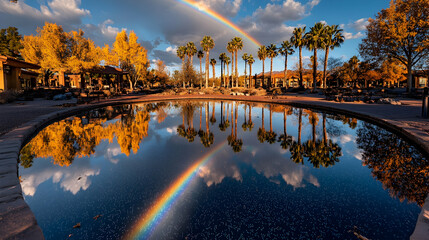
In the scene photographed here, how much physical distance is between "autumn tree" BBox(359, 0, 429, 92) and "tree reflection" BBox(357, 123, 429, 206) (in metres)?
20.9

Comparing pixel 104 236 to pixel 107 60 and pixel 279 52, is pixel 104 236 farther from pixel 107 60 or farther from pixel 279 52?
pixel 279 52

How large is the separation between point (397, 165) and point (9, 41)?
56.7 meters

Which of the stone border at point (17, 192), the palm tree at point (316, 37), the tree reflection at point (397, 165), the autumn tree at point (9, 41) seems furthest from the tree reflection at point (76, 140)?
the autumn tree at point (9, 41)

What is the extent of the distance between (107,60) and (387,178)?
40775mm

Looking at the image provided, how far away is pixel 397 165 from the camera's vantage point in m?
4.79

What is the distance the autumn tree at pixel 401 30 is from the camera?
20.4 m

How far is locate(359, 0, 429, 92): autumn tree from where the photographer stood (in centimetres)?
2036

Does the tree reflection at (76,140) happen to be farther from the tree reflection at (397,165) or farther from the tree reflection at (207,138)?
the tree reflection at (397,165)

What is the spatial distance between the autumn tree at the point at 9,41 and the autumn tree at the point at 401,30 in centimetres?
5749

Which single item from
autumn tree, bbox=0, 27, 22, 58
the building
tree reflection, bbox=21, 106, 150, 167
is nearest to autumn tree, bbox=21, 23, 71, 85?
the building

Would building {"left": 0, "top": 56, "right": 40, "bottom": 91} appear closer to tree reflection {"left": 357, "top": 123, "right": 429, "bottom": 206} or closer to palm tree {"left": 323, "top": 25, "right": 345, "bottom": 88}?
tree reflection {"left": 357, "top": 123, "right": 429, "bottom": 206}

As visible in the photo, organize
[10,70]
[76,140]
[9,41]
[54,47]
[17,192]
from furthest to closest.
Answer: [9,41], [54,47], [10,70], [76,140], [17,192]

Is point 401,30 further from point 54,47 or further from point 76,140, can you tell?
point 54,47

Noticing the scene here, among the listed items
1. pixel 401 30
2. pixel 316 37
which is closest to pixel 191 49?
pixel 316 37
